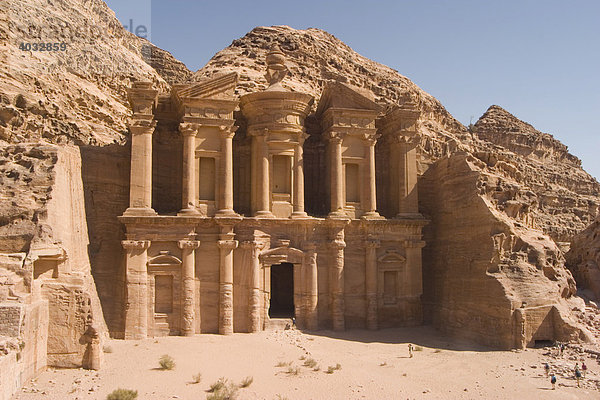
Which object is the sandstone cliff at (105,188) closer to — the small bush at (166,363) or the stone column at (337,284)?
→ the small bush at (166,363)

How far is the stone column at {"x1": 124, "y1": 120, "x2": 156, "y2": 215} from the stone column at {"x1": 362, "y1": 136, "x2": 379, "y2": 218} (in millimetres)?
10293

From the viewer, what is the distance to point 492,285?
21781 millimetres

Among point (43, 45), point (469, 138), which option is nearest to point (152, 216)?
point (43, 45)

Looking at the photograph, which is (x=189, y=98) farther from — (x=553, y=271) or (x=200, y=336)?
(x=553, y=271)

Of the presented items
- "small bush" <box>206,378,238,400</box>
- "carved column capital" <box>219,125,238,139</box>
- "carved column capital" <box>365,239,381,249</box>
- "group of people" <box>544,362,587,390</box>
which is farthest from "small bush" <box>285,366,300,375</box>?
"carved column capital" <box>219,125,238,139</box>

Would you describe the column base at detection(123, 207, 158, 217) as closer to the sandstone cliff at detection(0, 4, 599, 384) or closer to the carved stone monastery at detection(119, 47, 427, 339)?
A: the carved stone monastery at detection(119, 47, 427, 339)

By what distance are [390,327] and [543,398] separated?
9.51 metres

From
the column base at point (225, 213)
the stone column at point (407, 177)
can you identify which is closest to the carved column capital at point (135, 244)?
the column base at point (225, 213)

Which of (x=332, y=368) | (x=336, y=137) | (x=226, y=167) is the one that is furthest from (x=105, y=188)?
(x=332, y=368)

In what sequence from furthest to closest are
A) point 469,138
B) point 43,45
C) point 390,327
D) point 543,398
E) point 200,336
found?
point 469,138 < point 43,45 < point 390,327 < point 200,336 < point 543,398

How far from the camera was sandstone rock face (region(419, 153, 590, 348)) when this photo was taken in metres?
21.2

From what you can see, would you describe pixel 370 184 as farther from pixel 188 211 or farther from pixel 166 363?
pixel 166 363

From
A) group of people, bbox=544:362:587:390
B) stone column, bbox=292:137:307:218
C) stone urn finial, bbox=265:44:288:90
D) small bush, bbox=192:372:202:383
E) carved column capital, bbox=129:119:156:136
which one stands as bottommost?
group of people, bbox=544:362:587:390

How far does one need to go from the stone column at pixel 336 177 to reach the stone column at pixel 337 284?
128cm
